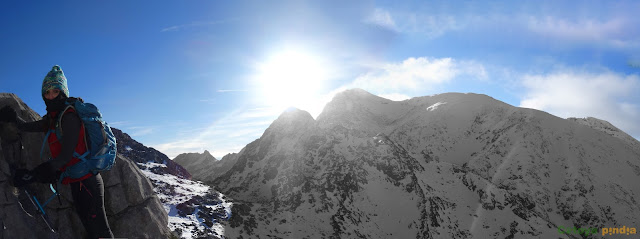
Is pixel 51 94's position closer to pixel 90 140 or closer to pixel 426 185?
pixel 90 140

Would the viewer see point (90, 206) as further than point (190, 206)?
No

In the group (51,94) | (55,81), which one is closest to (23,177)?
(51,94)

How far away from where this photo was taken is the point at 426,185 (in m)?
125

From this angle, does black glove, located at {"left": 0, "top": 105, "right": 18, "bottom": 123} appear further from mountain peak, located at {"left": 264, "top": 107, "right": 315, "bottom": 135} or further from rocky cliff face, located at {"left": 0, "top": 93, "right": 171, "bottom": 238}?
mountain peak, located at {"left": 264, "top": 107, "right": 315, "bottom": 135}

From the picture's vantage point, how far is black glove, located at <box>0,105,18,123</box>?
8055mm

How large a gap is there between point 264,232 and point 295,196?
28.2m

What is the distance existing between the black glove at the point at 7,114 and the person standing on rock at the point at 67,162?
1.61m

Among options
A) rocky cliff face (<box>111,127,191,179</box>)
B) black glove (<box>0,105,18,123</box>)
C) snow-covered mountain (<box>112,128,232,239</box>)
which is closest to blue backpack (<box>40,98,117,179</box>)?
black glove (<box>0,105,18,123</box>)

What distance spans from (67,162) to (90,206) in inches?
52.9

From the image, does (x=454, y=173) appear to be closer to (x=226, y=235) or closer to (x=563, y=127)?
(x=563, y=127)

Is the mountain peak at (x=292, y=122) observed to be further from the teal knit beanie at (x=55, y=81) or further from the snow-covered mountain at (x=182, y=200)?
the teal knit beanie at (x=55, y=81)

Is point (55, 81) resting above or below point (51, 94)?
above

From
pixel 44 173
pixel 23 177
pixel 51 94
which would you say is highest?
pixel 51 94

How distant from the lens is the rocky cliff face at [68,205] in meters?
7.65
